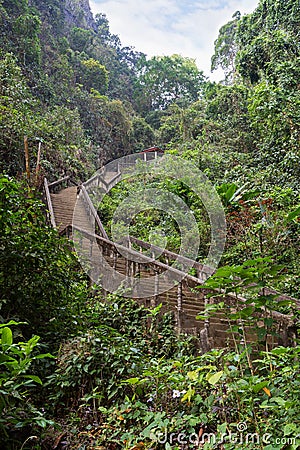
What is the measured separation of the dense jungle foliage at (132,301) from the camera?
1981mm

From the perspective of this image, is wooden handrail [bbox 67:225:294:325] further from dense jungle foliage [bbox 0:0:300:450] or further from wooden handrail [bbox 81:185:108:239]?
wooden handrail [bbox 81:185:108:239]

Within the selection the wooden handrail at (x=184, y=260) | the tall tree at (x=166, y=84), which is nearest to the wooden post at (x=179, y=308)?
the wooden handrail at (x=184, y=260)

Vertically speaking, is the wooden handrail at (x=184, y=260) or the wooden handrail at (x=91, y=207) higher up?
the wooden handrail at (x=91, y=207)

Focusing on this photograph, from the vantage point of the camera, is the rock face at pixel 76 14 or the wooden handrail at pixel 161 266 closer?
the wooden handrail at pixel 161 266

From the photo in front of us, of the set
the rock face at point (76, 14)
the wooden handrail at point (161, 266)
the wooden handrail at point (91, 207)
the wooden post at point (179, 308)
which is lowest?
the wooden post at point (179, 308)

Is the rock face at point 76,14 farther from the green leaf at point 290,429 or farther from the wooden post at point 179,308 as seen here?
the green leaf at point 290,429

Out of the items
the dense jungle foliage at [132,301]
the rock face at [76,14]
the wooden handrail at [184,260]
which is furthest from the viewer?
the rock face at [76,14]

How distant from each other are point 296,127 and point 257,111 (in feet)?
4.60

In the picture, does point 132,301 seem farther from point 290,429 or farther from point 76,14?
point 76,14

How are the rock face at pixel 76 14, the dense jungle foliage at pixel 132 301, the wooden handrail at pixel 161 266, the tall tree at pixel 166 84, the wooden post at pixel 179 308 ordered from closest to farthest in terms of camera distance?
the dense jungle foliage at pixel 132 301
the wooden handrail at pixel 161 266
the wooden post at pixel 179 308
the rock face at pixel 76 14
the tall tree at pixel 166 84

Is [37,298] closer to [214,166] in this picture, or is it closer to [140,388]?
[140,388]

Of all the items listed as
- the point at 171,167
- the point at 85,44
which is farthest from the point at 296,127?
the point at 85,44

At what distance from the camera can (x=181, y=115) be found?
58.0 ft

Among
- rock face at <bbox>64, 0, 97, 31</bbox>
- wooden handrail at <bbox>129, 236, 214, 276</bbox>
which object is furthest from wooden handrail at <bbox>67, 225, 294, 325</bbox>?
rock face at <bbox>64, 0, 97, 31</bbox>
